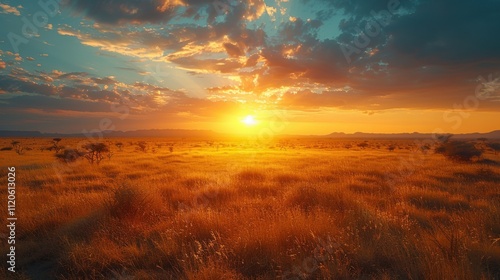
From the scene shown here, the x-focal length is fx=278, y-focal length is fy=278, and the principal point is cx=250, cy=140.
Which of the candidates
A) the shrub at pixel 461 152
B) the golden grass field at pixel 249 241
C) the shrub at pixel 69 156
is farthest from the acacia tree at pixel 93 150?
the shrub at pixel 461 152

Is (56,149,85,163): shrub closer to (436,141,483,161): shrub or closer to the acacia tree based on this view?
the acacia tree

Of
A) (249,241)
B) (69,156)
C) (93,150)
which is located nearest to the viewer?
(249,241)

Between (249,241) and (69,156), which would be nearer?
(249,241)

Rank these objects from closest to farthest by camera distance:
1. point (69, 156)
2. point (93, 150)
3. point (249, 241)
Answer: point (249, 241) < point (69, 156) < point (93, 150)

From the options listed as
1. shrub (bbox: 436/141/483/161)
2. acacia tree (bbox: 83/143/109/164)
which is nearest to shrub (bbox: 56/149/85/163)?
acacia tree (bbox: 83/143/109/164)

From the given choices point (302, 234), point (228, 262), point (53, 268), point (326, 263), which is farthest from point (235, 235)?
point (53, 268)

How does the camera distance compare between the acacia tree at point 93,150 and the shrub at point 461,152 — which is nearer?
the shrub at point 461,152

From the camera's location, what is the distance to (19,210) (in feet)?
26.6

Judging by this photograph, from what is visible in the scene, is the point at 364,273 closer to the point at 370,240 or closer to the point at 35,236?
the point at 370,240

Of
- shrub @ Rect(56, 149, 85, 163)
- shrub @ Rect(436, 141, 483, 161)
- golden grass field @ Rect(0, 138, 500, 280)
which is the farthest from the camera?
shrub @ Rect(436, 141, 483, 161)

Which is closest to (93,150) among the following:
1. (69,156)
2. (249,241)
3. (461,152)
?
(69,156)

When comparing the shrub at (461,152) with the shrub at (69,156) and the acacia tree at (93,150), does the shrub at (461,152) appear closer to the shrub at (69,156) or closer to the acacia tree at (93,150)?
the acacia tree at (93,150)

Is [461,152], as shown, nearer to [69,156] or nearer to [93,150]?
[93,150]

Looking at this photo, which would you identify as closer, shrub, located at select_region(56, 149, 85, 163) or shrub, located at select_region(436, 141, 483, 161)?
shrub, located at select_region(56, 149, 85, 163)
